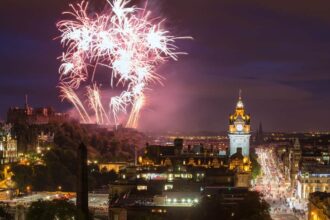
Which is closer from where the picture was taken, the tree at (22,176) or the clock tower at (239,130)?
the tree at (22,176)

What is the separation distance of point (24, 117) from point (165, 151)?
51683mm

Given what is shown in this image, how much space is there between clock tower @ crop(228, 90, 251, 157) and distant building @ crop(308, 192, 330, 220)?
47.4 meters

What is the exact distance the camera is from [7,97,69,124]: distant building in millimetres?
148500

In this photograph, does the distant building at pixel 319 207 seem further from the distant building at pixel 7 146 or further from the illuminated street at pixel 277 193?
the distant building at pixel 7 146

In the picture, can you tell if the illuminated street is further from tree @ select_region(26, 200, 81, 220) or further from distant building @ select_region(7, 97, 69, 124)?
distant building @ select_region(7, 97, 69, 124)

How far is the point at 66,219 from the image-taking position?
48000 mm

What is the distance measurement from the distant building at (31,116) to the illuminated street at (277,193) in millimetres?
48675

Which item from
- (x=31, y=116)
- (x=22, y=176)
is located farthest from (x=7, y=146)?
(x=31, y=116)

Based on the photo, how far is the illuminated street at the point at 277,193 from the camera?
78125 mm

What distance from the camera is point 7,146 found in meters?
112

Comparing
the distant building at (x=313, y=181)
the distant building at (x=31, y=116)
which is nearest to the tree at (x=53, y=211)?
the distant building at (x=313, y=181)

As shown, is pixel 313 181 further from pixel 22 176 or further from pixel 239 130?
pixel 22 176

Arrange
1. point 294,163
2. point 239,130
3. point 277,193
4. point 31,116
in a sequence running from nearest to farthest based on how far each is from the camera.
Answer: point 277,193, point 294,163, point 239,130, point 31,116

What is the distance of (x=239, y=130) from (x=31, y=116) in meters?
51.3
